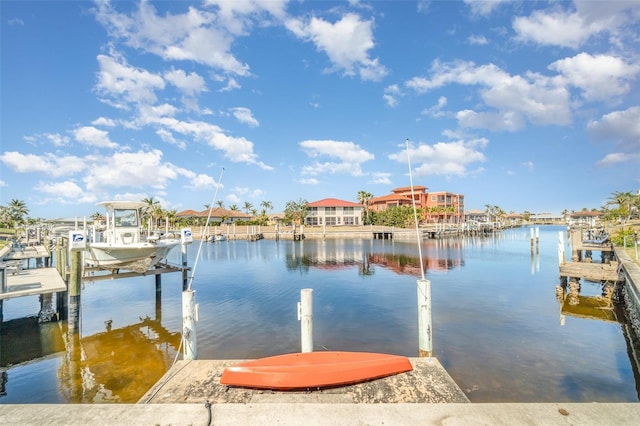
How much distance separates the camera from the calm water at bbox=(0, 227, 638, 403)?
10531mm

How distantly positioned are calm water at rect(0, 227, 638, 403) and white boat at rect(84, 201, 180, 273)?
3153 mm

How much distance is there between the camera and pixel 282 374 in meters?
6.06

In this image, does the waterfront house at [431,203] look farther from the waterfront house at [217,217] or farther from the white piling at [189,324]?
the white piling at [189,324]

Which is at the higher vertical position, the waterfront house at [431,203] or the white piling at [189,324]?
the waterfront house at [431,203]

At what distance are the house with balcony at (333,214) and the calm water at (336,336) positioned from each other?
66.0 m

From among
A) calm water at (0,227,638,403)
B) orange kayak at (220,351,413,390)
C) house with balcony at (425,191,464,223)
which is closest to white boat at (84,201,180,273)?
calm water at (0,227,638,403)

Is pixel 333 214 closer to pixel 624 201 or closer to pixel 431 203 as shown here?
pixel 431 203

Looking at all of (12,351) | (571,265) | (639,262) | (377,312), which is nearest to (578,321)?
(571,265)

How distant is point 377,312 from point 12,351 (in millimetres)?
16599

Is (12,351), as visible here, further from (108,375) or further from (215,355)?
(215,355)

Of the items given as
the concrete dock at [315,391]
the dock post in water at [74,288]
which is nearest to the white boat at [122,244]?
the dock post in water at [74,288]

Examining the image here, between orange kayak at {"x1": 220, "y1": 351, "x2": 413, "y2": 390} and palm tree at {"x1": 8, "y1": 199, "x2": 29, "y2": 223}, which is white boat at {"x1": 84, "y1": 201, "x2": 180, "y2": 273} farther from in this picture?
palm tree at {"x1": 8, "y1": 199, "x2": 29, "y2": 223}

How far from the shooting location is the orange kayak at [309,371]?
6004 millimetres

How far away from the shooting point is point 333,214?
94312mm
